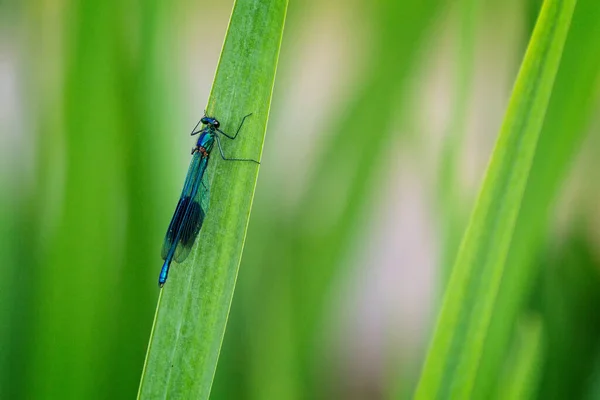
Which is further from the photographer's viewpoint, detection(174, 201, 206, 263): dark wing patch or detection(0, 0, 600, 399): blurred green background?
detection(0, 0, 600, 399): blurred green background

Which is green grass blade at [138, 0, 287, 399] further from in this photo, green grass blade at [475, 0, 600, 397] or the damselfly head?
green grass blade at [475, 0, 600, 397]

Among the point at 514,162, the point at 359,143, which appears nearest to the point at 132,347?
the point at 359,143

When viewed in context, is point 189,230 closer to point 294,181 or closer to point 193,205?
point 193,205

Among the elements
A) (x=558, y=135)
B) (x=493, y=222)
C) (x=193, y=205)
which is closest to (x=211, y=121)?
(x=193, y=205)

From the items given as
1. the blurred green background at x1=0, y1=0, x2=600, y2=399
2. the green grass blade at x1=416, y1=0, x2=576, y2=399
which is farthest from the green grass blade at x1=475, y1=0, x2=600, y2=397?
the green grass blade at x1=416, y1=0, x2=576, y2=399

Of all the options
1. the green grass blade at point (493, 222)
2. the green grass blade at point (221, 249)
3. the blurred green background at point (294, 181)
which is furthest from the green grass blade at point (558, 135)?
the green grass blade at point (221, 249)

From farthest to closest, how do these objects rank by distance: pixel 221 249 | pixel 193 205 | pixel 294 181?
pixel 294 181 → pixel 193 205 → pixel 221 249
